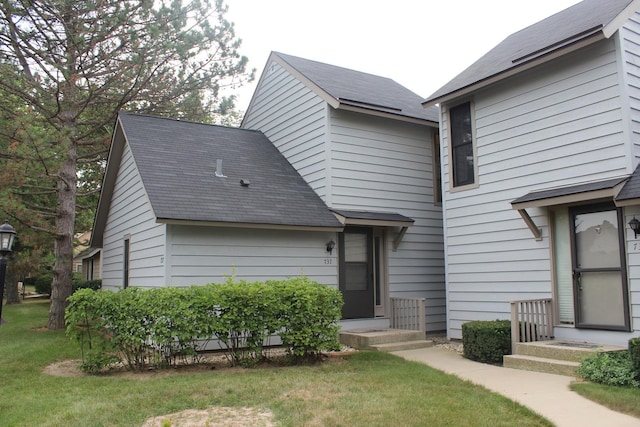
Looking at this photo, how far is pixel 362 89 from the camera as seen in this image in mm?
13469

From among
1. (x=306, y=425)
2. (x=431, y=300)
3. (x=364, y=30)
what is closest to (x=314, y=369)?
(x=306, y=425)

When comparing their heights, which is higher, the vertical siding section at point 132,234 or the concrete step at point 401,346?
the vertical siding section at point 132,234

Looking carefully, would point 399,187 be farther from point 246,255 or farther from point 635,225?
point 635,225

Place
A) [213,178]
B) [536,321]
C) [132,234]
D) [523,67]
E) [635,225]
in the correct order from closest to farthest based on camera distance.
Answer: [635,225] < [536,321] < [523,67] < [213,178] < [132,234]

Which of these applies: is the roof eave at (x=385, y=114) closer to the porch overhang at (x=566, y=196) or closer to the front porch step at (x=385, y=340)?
the porch overhang at (x=566, y=196)

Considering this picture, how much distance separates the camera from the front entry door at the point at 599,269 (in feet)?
25.3

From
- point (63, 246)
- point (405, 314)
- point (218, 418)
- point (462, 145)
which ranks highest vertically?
point (462, 145)

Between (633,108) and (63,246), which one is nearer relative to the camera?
(633,108)

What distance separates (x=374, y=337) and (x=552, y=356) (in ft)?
10.7

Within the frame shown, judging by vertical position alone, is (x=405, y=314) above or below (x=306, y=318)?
below

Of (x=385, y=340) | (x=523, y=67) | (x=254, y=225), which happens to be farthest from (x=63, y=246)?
(x=523, y=67)

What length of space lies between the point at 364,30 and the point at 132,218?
18354 mm

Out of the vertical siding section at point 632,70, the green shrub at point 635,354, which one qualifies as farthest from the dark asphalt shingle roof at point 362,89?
the green shrub at point 635,354

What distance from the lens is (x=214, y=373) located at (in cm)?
753
